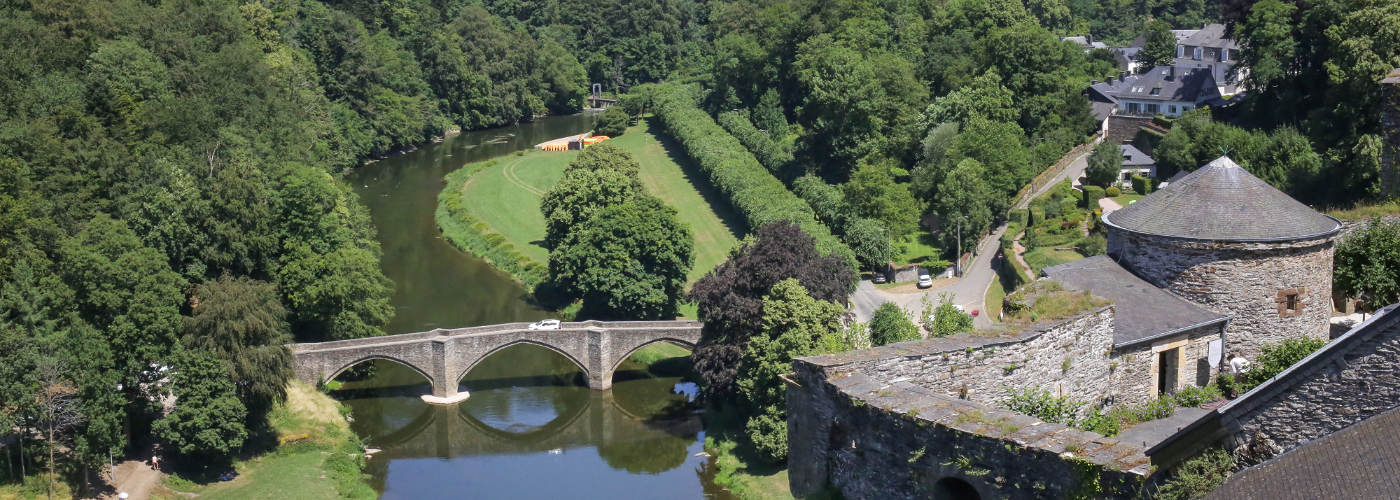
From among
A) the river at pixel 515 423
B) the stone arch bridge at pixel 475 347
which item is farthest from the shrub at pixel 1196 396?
the stone arch bridge at pixel 475 347

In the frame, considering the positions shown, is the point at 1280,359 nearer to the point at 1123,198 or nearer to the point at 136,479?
the point at 136,479

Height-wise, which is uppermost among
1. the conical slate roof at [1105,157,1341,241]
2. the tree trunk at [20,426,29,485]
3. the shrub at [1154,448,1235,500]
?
the conical slate roof at [1105,157,1341,241]

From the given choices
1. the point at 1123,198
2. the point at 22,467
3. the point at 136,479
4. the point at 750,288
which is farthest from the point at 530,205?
the point at 22,467

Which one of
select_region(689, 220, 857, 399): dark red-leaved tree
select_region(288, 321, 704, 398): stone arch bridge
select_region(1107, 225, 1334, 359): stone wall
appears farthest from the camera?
select_region(288, 321, 704, 398): stone arch bridge

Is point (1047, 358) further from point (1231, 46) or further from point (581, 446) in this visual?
point (1231, 46)

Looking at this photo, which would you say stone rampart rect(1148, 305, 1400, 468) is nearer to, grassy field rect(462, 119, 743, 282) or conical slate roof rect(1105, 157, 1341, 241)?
conical slate roof rect(1105, 157, 1341, 241)

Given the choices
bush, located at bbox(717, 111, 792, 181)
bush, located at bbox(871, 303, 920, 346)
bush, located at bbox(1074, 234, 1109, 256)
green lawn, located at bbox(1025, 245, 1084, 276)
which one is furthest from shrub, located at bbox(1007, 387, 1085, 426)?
bush, located at bbox(717, 111, 792, 181)

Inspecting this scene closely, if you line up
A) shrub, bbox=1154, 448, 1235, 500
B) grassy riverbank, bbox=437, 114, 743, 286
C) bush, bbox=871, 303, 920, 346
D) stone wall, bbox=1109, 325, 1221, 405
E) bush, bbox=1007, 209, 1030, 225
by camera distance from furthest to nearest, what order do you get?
grassy riverbank, bbox=437, 114, 743, 286, bush, bbox=1007, 209, 1030, 225, bush, bbox=871, 303, 920, 346, stone wall, bbox=1109, 325, 1221, 405, shrub, bbox=1154, 448, 1235, 500

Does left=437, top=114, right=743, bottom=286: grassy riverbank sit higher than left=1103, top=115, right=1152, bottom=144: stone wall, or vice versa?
Result: left=1103, top=115, right=1152, bottom=144: stone wall

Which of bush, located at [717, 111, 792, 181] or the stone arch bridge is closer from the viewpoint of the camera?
the stone arch bridge
